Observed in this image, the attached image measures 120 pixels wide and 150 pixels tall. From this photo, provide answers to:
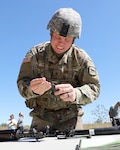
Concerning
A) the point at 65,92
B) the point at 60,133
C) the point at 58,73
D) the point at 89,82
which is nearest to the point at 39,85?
the point at 65,92

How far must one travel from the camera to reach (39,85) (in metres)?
2.61

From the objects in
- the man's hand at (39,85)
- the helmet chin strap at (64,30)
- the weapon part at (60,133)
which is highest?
the helmet chin strap at (64,30)

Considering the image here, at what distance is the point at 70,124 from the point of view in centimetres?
315

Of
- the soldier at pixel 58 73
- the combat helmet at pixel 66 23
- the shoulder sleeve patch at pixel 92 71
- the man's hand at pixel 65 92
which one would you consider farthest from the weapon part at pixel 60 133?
the combat helmet at pixel 66 23

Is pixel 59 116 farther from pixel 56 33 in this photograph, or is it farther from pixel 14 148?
pixel 14 148

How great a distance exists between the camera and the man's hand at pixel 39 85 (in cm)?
255

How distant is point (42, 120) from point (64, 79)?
1.47 feet

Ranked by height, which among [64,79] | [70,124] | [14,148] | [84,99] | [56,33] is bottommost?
A: [14,148]

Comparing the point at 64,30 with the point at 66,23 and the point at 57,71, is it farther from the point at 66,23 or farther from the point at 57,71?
the point at 57,71

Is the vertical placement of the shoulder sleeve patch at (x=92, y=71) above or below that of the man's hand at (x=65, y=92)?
above

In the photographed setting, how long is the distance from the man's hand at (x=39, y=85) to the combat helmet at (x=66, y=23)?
546 mm

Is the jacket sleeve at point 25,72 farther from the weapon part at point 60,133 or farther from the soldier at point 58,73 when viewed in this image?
the weapon part at point 60,133

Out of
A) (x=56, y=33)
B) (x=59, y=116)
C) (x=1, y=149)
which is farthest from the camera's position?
(x=59, y=116)

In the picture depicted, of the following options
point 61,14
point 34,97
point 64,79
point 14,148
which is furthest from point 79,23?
point 14,148
